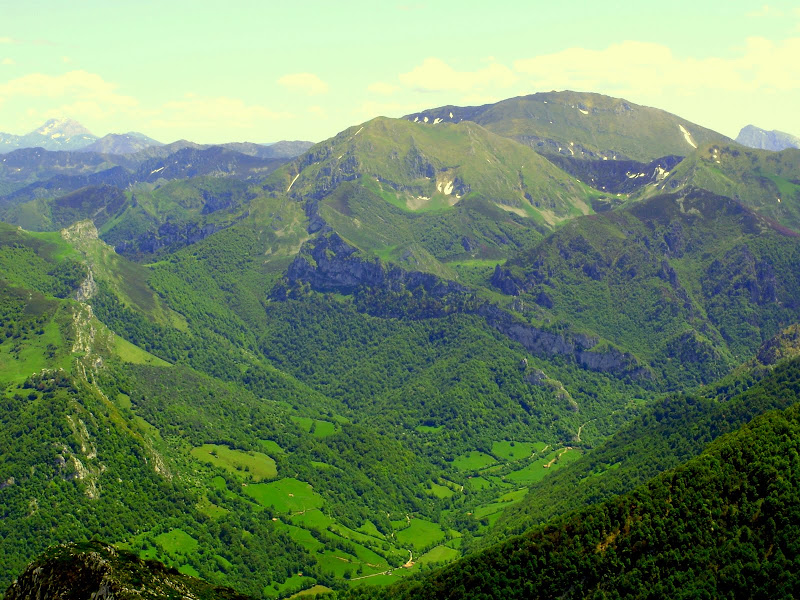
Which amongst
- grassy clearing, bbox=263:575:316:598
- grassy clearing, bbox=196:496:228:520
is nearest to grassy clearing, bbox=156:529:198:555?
grassy clearing, bbox=196:496:228:520

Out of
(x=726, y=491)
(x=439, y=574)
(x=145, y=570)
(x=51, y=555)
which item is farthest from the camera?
(x=439, y=574)

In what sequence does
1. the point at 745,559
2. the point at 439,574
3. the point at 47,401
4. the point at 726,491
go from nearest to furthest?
the point at 745,559, the point at 726,491, the point at 439,574, the point at 47,401

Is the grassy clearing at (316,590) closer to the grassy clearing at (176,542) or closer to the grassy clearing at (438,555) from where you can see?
the grassy clearing at (176,542)

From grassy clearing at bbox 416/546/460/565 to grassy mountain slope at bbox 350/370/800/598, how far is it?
247ft

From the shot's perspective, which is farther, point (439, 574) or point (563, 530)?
point (439, 574)

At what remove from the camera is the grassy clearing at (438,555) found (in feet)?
622

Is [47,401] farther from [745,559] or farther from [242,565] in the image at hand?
[745,559]

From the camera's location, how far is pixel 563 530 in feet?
363

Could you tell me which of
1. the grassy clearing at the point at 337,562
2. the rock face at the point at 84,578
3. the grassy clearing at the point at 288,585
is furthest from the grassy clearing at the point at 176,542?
the rock face at the point at 84,578

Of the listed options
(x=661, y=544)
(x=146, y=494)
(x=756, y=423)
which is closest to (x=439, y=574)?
(x=661, y=544)

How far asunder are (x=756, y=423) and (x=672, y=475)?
20.5m

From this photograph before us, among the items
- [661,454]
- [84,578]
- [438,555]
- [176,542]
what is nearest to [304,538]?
[438,555]

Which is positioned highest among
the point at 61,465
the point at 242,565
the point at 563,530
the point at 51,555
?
the point at 51,555

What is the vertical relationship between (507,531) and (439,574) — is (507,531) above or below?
below
